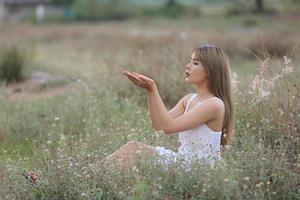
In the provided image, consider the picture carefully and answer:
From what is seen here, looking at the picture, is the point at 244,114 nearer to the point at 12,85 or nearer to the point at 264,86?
the point at 264,86

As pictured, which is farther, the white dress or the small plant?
the small plant

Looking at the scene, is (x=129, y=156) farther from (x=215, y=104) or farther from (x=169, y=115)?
(x=215, y=104)

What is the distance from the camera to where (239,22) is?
28.8 meters

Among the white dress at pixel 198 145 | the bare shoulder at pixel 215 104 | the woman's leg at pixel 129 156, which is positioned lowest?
the woman's leg at pixel 129 156

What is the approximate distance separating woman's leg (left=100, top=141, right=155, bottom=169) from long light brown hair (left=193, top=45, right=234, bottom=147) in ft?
1.97

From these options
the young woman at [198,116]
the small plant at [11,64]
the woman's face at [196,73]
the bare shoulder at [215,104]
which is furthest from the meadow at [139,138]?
the small plant at [11,64]

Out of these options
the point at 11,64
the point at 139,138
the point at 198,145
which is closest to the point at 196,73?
the point at 198,145

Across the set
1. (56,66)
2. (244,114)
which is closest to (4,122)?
(244,114)

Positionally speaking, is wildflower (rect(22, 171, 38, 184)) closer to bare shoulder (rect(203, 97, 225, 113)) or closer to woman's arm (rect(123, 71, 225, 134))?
woman's arm (rect(123, 71, 225, 134))

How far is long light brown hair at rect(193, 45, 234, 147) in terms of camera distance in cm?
464

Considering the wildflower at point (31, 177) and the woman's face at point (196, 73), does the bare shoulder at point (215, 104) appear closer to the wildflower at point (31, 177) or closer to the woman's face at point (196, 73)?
the woman's face at point (196, 73)

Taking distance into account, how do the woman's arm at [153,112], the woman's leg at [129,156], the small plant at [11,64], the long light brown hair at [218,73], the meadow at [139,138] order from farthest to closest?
1. the small plant at [11,64]
2. the long light brown hair at [218,73]
3. the woman's arm at [153,112]
4. the woman's leg at [129,156]
5. the meadow at [139,138]

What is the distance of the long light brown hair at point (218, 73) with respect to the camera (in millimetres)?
4641

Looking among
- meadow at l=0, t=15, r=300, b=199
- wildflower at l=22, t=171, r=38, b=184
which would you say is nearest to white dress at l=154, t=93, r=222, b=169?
meadow at l=0, t=15, r=300, b=199
